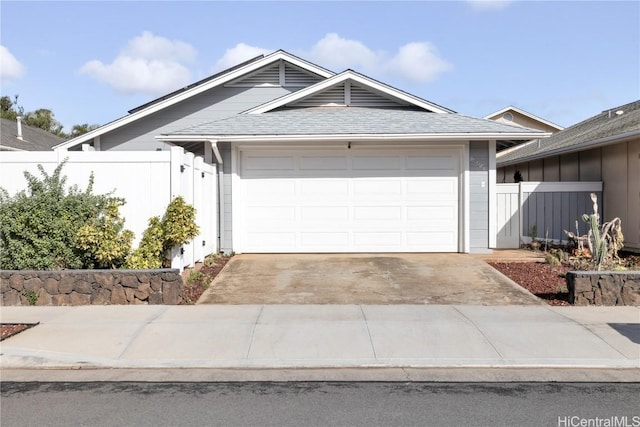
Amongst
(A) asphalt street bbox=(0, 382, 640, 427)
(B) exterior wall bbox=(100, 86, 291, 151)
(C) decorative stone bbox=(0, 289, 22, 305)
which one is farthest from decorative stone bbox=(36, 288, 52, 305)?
(B) exterior wall bbox=(100, 86, 291, 151)

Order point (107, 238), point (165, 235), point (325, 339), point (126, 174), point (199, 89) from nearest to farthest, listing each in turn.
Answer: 1. point (325, 339)
2. point (107, 238)
3. point (165, 235)
4. point (126, 174)
5. point (199, 89)

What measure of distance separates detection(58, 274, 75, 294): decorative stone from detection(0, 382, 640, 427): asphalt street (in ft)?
10.9

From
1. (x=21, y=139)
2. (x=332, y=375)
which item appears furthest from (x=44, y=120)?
(x=332, y=375)

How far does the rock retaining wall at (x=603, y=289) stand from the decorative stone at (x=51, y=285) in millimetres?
8498

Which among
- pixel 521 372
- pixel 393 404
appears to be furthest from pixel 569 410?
pixel 393 404

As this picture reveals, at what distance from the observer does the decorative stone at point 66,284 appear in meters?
8.77

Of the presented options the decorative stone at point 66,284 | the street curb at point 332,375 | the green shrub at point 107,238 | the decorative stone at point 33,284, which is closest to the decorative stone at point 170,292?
the green shrub at point 107,238

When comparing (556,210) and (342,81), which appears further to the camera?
(556,210)

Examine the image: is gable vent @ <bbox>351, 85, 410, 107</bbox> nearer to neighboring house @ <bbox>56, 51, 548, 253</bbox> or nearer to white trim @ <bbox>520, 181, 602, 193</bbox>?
neighboring house @ <bbox>56, 51, 548, 253</bbox>

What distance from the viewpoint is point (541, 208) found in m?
14.8

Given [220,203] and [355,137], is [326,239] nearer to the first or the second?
[355,137]

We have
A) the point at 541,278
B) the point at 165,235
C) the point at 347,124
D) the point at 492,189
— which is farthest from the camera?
the point at 347,124

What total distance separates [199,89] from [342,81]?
4402 millimetres

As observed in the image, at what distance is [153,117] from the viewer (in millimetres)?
16375
